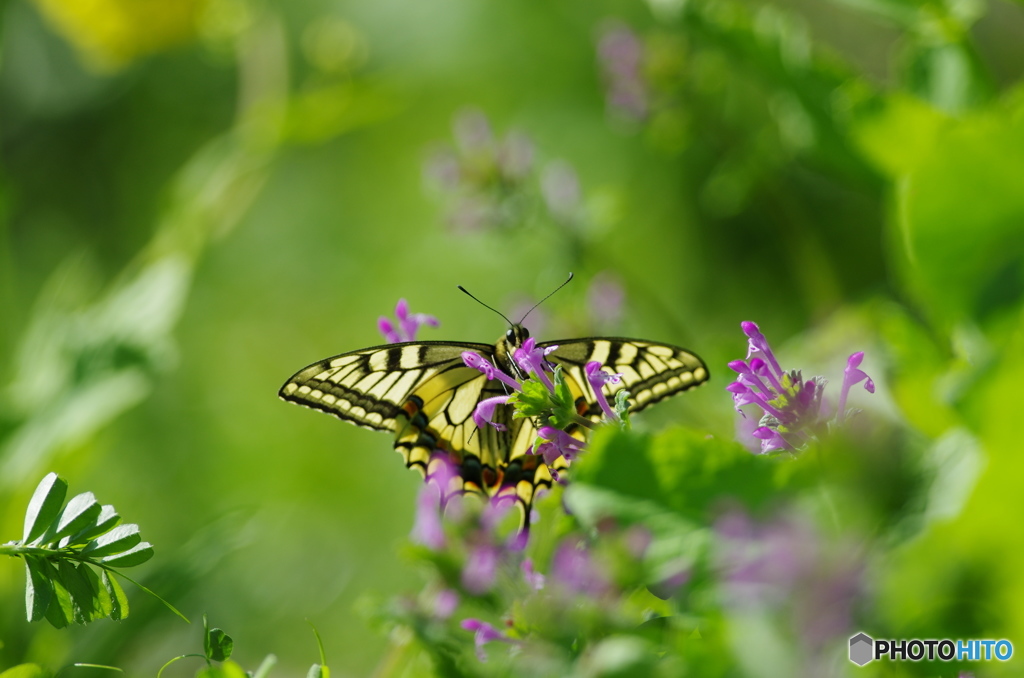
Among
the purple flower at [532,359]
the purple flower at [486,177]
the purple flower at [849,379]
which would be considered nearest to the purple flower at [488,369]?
the purple flower at [532,359]

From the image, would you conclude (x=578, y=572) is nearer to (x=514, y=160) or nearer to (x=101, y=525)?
(x=101, y=525)

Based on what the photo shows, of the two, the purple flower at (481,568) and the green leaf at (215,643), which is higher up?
the purple flower at (481,568)

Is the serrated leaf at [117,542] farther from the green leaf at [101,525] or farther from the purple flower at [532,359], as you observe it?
the purple flower at [532,359]

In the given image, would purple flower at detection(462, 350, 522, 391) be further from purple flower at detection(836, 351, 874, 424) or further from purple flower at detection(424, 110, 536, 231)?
purple flower at detection(424, 110, 536, 231)

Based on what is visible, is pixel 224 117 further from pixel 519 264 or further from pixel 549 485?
pixel 549 485

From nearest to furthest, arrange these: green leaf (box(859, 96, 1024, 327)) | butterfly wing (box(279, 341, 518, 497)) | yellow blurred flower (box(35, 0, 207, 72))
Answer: green leaf (box(859, 96, 1024, 327))
butterfly wing (box(279, 341, 518, 497))
yellow blurred flower (box(35, 0, 207, 72))

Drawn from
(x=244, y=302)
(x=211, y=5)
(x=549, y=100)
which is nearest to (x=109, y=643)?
(x=211, y=5)

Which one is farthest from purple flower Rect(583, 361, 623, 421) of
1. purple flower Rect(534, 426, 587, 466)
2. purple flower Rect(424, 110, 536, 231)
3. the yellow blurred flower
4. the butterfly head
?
the yellow blurred flower
